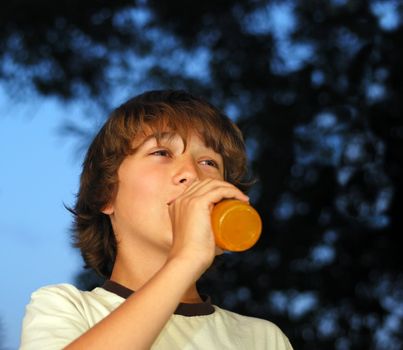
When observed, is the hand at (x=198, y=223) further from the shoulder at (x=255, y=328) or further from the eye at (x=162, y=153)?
the shoulder at (x=255, y=328)

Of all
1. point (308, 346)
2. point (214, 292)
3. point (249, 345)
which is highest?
point (214, 292)

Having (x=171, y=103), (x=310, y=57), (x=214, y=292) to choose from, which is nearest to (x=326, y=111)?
(x=310, y=57)

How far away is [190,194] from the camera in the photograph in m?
0.96

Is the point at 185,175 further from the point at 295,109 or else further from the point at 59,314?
the point at 295,109

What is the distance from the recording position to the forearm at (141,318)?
842 mm

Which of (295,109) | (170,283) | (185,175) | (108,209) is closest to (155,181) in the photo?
(185,175)

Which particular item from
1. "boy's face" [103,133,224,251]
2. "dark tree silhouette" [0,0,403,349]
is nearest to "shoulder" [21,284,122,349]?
"boy's face" [103,133,224,251]

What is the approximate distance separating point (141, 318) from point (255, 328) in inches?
19.1

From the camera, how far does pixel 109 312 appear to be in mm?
1147

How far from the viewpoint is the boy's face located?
3.77ft

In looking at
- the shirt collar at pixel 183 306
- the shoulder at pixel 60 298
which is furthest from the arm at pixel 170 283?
the shirt collar at pixel 183 306

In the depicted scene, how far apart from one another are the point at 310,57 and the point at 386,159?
0.70 meters

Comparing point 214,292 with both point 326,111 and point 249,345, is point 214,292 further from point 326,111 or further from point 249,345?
point 249,345

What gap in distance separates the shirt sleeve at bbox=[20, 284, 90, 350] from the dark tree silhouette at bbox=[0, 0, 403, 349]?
116 inches
